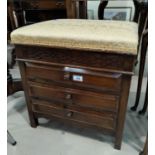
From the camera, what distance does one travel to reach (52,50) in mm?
933

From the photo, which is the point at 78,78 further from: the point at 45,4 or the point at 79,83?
the point at 45,4

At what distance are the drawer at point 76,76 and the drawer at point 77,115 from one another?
19 cm

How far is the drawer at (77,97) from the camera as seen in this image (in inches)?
37.7

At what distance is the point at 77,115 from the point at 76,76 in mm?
271

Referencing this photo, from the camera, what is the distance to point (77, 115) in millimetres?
1091

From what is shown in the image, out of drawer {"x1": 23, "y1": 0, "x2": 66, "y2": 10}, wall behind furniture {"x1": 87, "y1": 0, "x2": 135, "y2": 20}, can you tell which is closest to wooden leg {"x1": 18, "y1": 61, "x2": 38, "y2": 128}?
drawer {"x1": 23, "y1": 0, "x2": 66, "y2": 10}

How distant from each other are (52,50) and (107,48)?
286 mm

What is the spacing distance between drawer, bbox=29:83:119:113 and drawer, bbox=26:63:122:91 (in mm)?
48

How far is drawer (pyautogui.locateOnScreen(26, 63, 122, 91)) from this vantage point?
896mm

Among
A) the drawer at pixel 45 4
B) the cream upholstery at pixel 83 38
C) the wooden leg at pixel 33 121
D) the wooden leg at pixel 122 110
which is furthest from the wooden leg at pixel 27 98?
the drawer at pixel 45 4

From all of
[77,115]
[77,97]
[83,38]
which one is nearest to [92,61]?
[83,38]

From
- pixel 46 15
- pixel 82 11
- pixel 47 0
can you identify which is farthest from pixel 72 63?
pixel 46 15

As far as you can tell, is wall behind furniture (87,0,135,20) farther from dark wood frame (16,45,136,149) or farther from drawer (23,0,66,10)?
dark wood frame (16,45,136,149)
